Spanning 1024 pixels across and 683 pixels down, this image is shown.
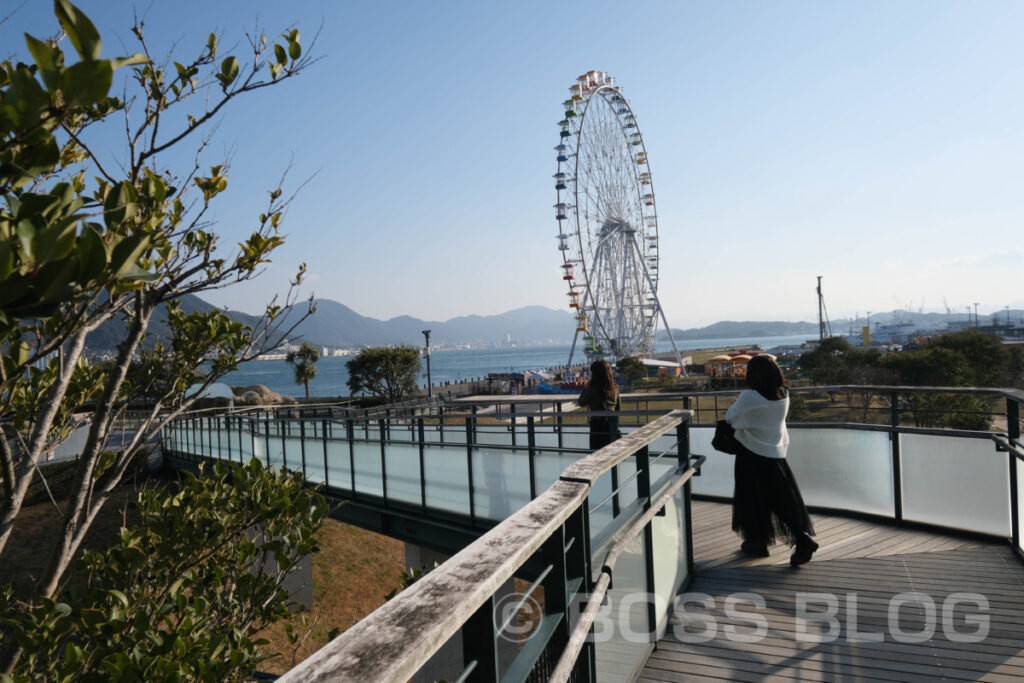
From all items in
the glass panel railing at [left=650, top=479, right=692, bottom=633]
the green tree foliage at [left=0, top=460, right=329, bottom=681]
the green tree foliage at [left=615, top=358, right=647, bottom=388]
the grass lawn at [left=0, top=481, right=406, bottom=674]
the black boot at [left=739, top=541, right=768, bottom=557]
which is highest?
the green tree foliage at [left=0, top=460, right=329, bottom=681]

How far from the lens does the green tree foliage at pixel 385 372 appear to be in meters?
41.6

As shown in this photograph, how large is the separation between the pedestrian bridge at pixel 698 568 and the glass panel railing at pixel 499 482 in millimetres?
22

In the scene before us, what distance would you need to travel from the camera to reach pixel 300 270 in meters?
4.84

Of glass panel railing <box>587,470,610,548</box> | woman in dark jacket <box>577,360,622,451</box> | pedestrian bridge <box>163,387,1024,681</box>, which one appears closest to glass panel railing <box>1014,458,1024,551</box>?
pedestrian bridge <box>163,387,1024,681</box>

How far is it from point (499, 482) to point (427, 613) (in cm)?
613

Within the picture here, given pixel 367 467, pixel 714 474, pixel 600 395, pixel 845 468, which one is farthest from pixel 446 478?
pixel 845 468

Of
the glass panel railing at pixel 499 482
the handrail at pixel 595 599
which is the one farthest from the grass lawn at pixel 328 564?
the handrail at pixel 595 599

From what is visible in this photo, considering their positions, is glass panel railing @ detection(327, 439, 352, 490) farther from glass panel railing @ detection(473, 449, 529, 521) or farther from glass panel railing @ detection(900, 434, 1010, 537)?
glass panel railing @ detection(900, 434, 1010, 537)

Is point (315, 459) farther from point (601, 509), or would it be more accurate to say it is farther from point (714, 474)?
point (601, 509)

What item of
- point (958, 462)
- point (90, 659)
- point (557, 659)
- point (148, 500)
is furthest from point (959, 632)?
point (148, 500)

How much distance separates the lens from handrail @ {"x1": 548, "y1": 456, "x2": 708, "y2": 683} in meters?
1.88

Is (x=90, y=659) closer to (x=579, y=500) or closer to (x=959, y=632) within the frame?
(x=579, y=500)

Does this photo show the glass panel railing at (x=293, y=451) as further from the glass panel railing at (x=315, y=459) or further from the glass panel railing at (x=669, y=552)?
the glass panel railing at (x=669, y=552)

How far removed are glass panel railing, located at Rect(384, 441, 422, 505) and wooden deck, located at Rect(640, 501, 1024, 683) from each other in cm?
401
